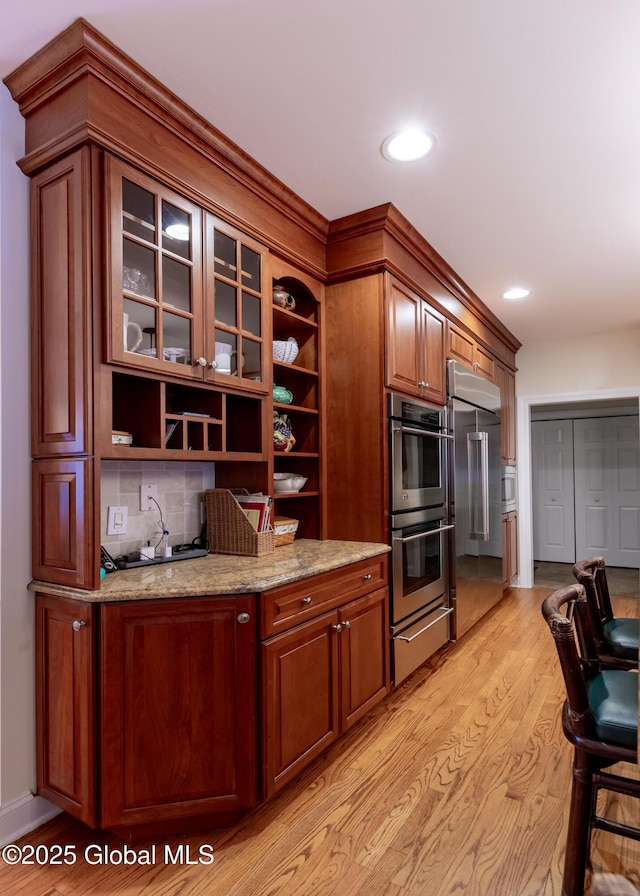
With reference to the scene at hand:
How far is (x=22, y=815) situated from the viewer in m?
1.69

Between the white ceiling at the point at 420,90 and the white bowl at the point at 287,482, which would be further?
the white bowl at the point at 287,482

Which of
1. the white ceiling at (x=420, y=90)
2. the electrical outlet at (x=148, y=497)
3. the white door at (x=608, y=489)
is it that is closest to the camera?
the white ceiling at (x=420, y=90)

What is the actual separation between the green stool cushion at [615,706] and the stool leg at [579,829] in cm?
14

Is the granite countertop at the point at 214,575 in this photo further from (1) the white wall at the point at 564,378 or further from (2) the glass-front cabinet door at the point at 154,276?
(1) the white wall at the point at 564,378

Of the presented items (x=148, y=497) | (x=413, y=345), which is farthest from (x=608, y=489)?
(x=148, y=497)

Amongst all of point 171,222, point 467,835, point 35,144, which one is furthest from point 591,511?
point 35,144

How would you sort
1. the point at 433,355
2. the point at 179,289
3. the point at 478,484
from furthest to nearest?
1. the point at 478,484
2. the point at 433,355
3. the point at 179,289

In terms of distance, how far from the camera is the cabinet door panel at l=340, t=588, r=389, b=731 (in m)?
2.19

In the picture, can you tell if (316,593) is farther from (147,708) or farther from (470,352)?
(470,352)

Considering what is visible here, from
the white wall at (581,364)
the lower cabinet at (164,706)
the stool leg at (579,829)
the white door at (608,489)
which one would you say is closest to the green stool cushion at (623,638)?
the stool leg at (579,829)

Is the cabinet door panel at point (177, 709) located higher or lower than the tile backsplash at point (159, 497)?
lower

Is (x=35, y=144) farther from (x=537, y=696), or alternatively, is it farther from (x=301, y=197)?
(x=537, y=696)

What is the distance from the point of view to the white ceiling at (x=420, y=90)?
1466 mm

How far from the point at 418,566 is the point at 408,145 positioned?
208 centimetres
